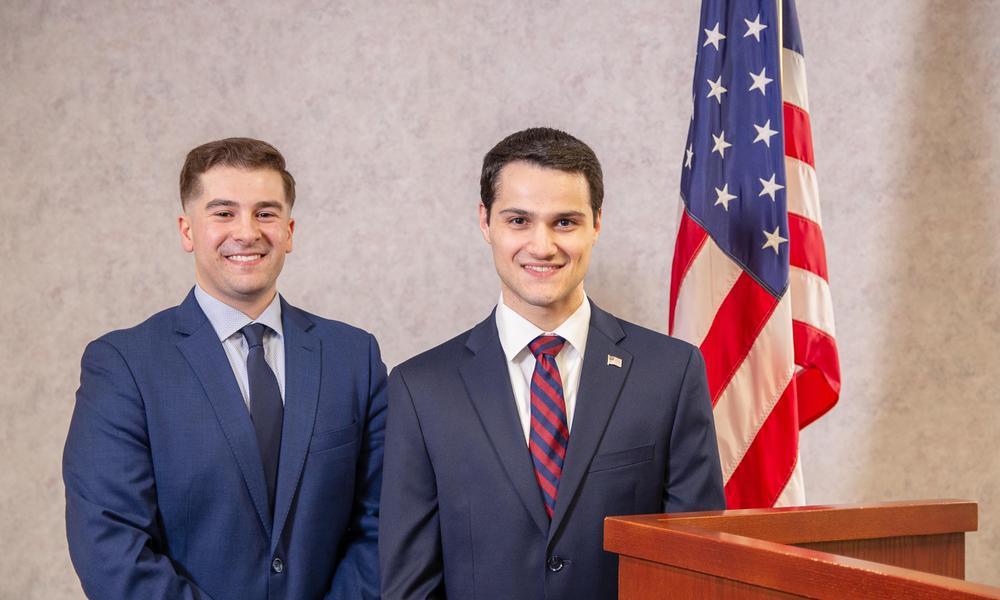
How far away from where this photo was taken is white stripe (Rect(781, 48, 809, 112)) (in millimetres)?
2732

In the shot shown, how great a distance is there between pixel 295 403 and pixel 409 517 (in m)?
0.39

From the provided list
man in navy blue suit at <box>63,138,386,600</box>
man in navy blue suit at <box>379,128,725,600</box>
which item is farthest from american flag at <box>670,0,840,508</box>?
man in navy blue suit at <box>63,138,386,600</box>

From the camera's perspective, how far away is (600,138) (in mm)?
3242

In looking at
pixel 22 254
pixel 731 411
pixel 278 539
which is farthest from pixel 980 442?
pixel 22 254

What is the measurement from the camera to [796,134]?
2729mm

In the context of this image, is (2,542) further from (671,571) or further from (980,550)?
(980,550)

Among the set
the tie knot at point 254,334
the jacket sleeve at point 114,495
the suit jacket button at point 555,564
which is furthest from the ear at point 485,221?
the jacket sleeve at point 114,495

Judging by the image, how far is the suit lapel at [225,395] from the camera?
190 cm

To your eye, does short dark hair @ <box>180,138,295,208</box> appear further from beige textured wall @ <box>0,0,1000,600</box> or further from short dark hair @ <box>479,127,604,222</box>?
beige textured wall @ <box>0,0,1000,600</box>

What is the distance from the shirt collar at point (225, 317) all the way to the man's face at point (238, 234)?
0.01 meters

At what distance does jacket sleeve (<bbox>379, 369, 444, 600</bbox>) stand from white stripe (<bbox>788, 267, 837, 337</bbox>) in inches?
52.2

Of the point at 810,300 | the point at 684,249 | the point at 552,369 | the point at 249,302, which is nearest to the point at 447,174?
the point at 684,249

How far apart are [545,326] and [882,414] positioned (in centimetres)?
181

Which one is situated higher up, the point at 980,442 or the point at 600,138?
the point at 600,138
